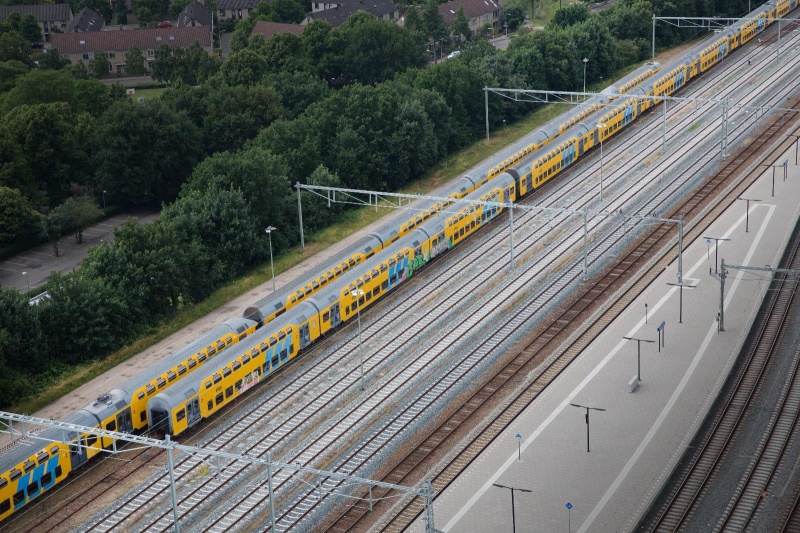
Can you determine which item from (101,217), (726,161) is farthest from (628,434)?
(101,217)

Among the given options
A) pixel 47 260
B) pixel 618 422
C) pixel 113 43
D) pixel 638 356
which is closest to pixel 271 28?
pixel 113 43

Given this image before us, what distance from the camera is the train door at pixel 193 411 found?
59.8 m

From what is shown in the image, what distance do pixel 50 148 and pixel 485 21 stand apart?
74.7 metres

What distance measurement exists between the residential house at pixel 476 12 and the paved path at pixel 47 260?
67.9m

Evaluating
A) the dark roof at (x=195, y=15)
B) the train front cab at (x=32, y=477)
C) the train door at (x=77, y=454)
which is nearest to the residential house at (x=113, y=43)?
the dark roof at (x=195, y=15)

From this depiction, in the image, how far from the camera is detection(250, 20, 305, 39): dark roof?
140600mm

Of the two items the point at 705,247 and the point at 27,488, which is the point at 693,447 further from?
Answer: the point at 27,488

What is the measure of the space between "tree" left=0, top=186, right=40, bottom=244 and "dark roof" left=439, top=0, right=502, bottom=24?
7523cm

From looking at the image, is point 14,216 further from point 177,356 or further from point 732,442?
point 732,442

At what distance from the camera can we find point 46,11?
161m

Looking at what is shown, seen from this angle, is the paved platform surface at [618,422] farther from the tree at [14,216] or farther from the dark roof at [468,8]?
the dark roof at [468,8]

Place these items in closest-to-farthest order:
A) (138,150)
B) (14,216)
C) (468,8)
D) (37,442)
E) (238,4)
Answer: (37,442) → (14,216) → (138,150) → (468,8) → (238,4)

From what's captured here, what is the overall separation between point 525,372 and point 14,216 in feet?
158

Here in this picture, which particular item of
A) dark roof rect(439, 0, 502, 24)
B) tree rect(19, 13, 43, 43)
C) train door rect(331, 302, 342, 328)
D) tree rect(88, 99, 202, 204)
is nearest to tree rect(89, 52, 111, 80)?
tree rect(19, 13, 43, 43)
